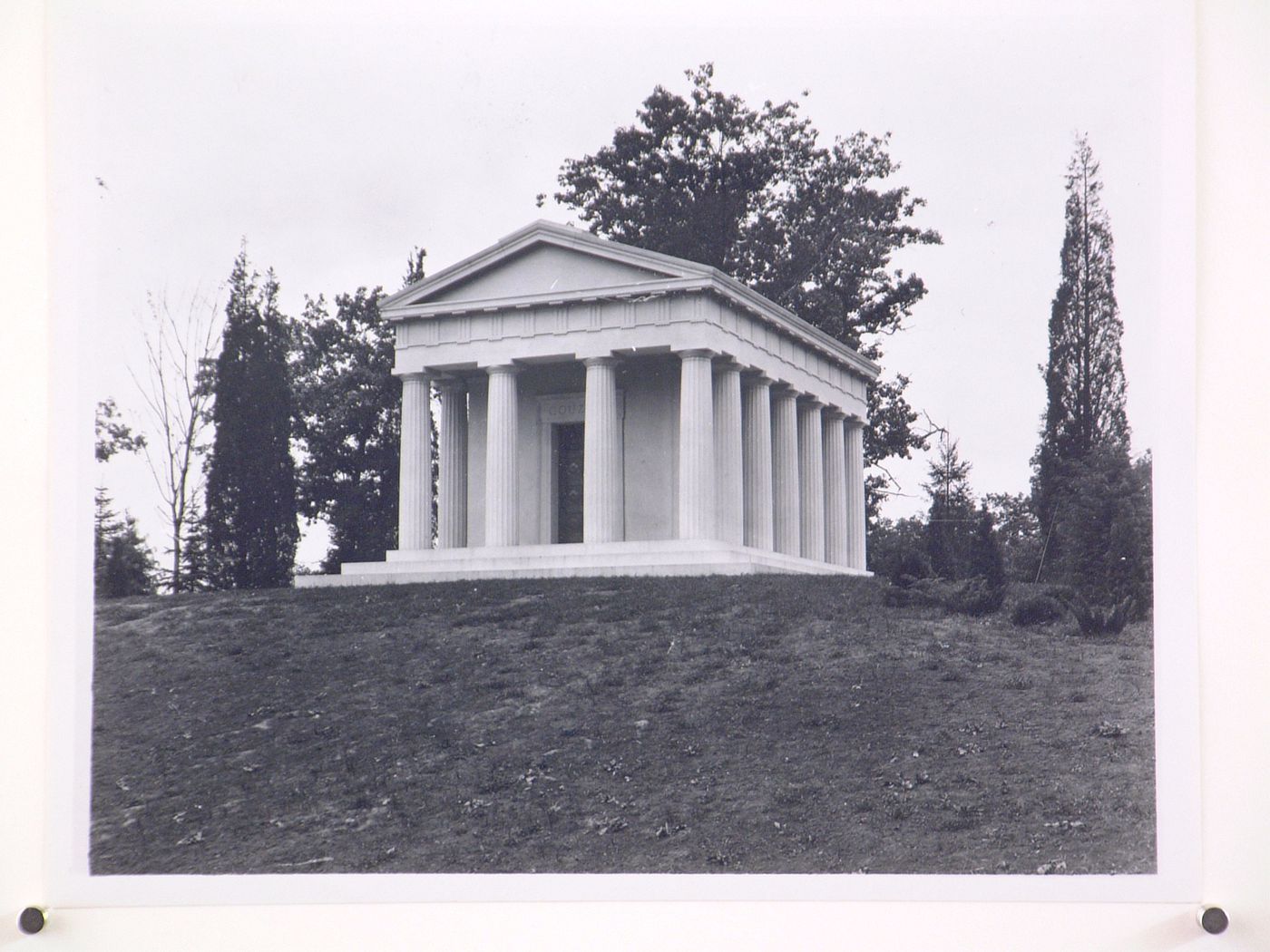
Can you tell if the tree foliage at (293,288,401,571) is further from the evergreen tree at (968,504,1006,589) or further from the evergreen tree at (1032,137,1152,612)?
the evergreen tree at (1032,137,1152,612)

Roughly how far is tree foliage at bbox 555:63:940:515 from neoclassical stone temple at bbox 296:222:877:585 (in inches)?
17.4

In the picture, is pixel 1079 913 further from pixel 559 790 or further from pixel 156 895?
pixel 156 895

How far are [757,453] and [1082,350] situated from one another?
707cm

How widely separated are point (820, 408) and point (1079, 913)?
28.5 ft

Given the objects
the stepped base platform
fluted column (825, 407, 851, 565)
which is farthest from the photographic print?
fluted column (825, 407, 851, 565)

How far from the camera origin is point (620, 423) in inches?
620

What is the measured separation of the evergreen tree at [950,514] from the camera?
425 inches

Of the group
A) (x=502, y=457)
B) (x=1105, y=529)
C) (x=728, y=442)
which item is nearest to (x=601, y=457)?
(x=502, y=457)

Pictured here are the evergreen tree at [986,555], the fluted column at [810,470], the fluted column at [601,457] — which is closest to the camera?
the evergreen tree at [986,555]

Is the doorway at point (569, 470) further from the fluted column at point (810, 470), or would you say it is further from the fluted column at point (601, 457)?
the fluted column at point (810, 470)

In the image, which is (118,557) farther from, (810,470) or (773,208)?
(810,470)

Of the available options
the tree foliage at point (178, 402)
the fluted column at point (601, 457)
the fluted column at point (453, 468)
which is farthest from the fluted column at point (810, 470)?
the tree foliage at point (178, 402)

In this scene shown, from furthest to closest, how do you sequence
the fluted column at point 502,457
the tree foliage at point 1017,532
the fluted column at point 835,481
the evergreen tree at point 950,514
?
the fluted column at point 835,481, the fluted column at point 502,457, the evergreen tree at point 950,514, the tree foliage at point 1017,532

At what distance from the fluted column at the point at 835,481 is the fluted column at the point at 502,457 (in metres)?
3.78
